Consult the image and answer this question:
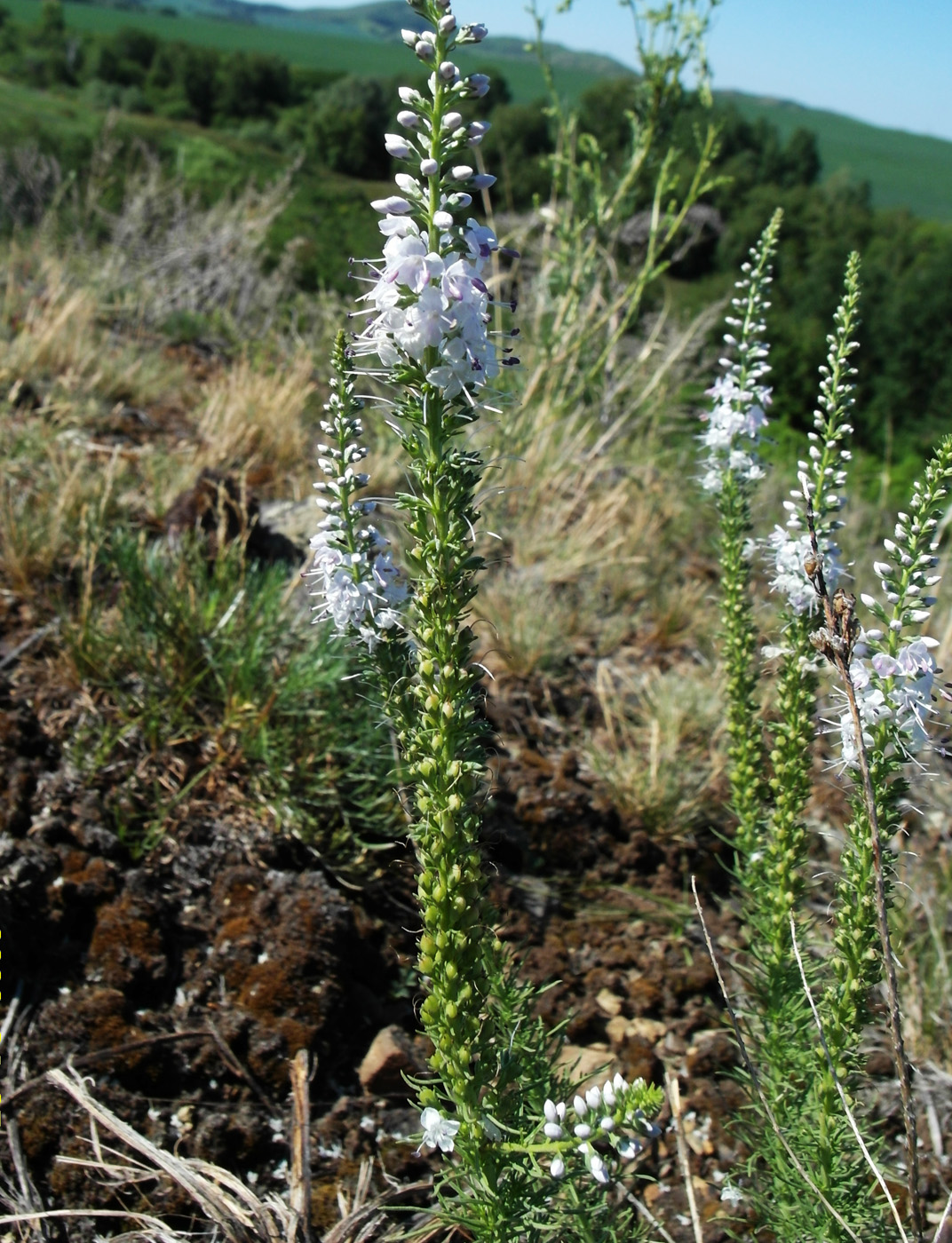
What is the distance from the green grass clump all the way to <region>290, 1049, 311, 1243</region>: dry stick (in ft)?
2.41

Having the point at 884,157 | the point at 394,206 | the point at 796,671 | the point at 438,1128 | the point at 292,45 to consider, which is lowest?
the point at 438,1128

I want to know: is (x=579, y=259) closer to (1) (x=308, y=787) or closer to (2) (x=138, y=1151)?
(1) (x=308, y=787)

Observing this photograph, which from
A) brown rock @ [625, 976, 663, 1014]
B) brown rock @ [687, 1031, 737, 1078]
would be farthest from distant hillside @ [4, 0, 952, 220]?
brown rock @ [687, 1031, 737, 1078]

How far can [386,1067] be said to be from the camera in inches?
100

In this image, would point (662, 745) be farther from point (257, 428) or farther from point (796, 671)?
point (257, 428)

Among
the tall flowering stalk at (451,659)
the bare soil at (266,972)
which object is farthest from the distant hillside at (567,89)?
the tall flowering stalk at (451,659)

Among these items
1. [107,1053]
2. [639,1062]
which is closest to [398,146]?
[107,1053]

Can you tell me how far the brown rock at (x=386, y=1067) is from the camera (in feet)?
8.35

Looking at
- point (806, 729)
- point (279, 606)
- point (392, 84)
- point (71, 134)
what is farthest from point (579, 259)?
point (392, 84)

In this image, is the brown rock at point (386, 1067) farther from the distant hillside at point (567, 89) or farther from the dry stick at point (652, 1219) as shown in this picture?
the distant hillside at point (567, 89)

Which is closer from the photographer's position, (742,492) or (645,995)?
(742,492)

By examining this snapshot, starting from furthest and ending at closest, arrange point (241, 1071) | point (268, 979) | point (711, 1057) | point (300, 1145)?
point (711, 1057) < point (268, 979) < point (241, 1071) < point (300, 1145)

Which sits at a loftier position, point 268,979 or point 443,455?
point 443,455

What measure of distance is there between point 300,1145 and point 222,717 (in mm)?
1577
